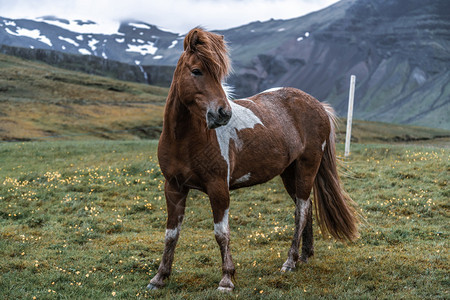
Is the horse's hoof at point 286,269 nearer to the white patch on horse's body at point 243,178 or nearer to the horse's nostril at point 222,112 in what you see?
the white patch on horse's body at point 243,178

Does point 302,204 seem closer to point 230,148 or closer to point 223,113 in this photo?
point 230,148

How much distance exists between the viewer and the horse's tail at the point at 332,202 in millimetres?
7883

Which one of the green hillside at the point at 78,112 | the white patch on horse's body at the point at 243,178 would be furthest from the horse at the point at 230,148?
the green hillside at the point at 78,112

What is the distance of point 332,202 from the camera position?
7910mm

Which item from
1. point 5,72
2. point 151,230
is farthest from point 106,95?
point 151,230

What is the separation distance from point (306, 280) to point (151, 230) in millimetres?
5092

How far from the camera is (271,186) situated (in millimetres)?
14125

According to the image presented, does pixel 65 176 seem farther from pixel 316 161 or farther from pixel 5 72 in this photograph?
pixel 5 72

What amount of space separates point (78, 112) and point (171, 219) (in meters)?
62.9

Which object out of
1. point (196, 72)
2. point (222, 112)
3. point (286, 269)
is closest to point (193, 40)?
point (196, 72)

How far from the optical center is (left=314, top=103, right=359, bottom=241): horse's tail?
25.9 feet

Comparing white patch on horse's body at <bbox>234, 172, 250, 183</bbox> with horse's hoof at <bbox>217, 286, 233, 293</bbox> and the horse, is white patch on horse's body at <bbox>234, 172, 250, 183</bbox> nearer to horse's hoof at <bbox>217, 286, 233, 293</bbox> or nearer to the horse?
the horse

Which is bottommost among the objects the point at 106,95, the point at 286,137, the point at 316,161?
the point at 106,95

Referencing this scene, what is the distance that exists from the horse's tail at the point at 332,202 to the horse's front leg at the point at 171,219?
3154 mm
